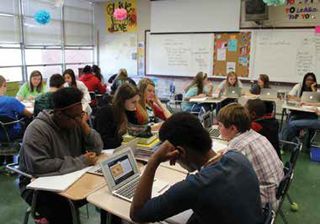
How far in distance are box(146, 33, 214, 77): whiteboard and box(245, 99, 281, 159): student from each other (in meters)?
4.34

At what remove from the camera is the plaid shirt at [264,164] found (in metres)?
1.99

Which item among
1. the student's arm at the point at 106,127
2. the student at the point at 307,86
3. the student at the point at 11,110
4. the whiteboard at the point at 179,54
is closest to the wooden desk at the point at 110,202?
the student's arm at the point at 106,127

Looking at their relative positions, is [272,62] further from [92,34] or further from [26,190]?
[26,190]

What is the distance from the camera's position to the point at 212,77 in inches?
281

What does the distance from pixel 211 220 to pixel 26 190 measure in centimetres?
137

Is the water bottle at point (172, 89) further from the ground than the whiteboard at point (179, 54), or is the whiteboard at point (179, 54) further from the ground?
the whiteboard at point (179, 54)

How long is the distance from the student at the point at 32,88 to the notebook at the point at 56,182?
3588mm

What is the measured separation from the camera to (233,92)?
5684 mm

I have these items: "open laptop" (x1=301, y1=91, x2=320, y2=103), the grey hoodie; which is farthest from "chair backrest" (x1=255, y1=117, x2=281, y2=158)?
"open laptop" (x1=301, y1=91, x2=320, y2=103)

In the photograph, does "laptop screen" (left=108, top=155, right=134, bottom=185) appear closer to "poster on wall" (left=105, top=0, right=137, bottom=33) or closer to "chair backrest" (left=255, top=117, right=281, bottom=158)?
"chair backrest" (left=255, top=117, right=281, bottom=158)

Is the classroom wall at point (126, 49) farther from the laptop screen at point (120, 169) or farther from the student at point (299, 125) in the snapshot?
the laptop screen at point (120, 169)

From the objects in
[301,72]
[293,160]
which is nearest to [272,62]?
[301,72]

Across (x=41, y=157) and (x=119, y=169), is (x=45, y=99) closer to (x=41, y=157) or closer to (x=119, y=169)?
(x=41, y=157)

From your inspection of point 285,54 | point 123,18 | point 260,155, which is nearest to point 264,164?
point 260,155
